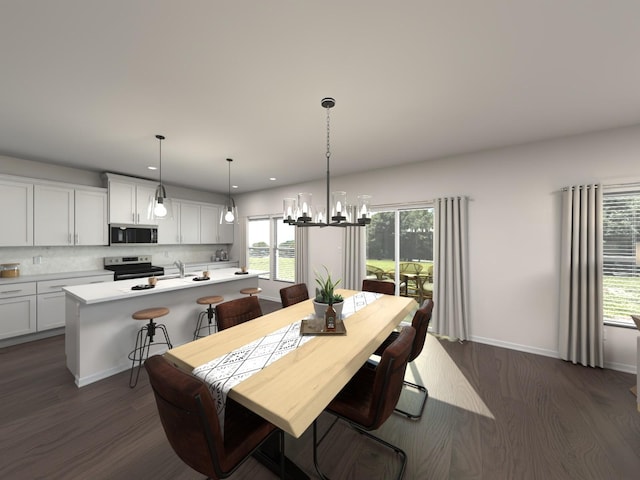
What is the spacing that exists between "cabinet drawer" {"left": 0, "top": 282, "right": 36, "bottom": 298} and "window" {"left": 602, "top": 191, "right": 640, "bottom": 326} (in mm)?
7179

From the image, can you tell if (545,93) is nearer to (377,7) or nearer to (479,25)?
(479,25)

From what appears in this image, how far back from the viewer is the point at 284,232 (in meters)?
5.82

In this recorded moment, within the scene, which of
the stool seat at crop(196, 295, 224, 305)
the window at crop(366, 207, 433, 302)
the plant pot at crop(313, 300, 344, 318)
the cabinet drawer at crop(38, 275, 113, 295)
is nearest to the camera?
the plant pot at crop(313, 300, 344, 318)

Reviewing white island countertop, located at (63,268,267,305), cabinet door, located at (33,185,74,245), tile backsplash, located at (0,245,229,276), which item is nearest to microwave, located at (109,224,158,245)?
tile backsplash, located at (0,245,229,276)

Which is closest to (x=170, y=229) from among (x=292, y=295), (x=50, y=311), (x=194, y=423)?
(x=50, y=311)

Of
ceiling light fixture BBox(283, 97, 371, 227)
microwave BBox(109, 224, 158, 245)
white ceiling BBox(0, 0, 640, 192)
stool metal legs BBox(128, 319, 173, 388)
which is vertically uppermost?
white ceiling BBox(0, 0, 640, 192)

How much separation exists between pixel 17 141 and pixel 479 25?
4.88m

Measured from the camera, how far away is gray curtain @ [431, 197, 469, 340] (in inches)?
137

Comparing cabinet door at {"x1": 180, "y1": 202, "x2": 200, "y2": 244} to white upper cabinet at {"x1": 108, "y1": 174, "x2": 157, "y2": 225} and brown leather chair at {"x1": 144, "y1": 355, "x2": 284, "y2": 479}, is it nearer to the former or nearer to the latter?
white upper cabinet at {"x1": 108, "y1": 174, "x2": 157, "y2": 225}

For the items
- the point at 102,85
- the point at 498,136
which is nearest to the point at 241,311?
the point at 102,85

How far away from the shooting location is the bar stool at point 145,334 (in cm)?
257

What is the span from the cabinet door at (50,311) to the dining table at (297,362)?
3.50 metres

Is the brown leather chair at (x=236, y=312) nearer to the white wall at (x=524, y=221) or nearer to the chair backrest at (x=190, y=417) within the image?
the chair backrest at (x=190, y=417)

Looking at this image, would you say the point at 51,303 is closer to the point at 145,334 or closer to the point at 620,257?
the point at 145,334
